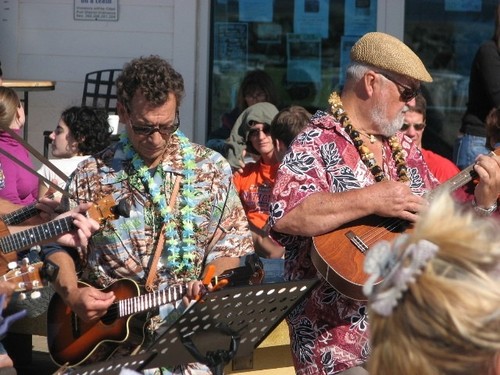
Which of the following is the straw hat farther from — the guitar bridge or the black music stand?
the black music stand

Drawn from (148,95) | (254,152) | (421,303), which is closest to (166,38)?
(254,152)

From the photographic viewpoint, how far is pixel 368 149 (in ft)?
14.5

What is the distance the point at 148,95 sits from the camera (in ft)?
14.3

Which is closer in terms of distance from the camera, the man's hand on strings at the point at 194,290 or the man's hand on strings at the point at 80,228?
the man's hand on strings at the point at 194,290

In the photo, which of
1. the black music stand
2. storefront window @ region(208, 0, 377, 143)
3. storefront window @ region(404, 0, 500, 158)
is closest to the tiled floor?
storefront window @ region(208, 0, 377, 143)

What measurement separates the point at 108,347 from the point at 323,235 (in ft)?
3.36

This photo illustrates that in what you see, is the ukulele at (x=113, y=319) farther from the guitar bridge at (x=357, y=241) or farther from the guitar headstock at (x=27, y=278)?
the guitar bridge at (x=357, y=241)

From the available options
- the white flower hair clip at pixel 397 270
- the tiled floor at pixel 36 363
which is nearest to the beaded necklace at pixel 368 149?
the white flower hair clip at pixel 397 270

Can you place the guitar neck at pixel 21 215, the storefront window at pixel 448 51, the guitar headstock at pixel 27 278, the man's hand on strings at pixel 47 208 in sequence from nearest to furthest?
the guitar headstock at pixel 27 278
the man's hand on strings at pixel 47 208
the guitar neck at pixel 21 215
the storefront window at pixel 448 51

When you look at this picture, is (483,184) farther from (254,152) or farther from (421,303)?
(254,152)

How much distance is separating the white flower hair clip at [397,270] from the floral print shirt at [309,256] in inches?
81.3

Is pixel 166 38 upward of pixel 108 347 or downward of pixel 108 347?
upward

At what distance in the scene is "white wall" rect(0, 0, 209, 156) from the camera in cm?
902

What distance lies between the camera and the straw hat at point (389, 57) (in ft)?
14.5
